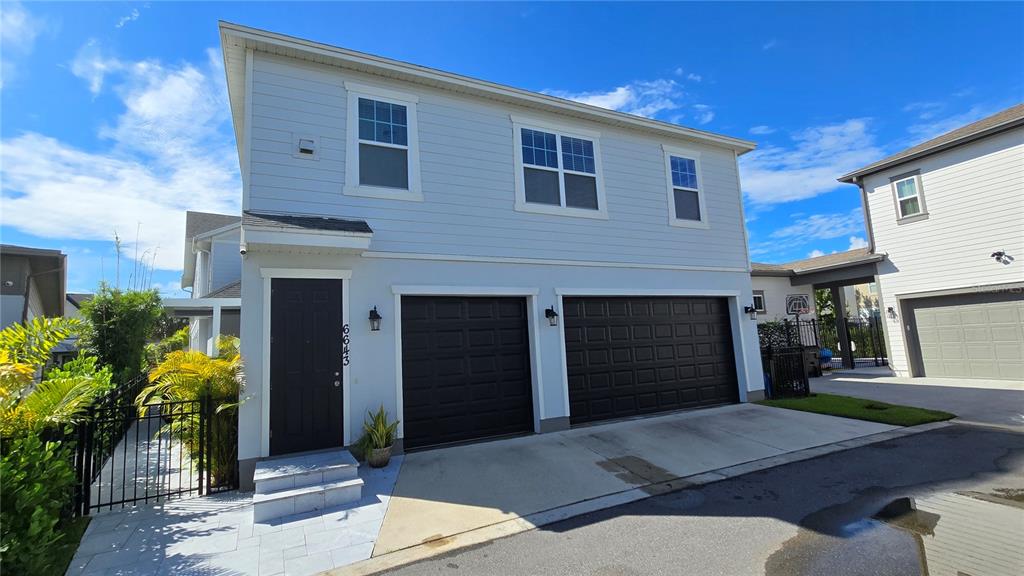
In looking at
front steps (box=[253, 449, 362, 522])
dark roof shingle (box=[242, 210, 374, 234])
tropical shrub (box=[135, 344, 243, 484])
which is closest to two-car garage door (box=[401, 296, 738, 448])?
dark roof shingle (box=[242, 210, 374, 234])

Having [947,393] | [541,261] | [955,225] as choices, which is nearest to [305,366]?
[541,261]

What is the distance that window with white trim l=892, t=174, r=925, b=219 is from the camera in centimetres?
1324

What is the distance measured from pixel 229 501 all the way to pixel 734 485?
239 inches

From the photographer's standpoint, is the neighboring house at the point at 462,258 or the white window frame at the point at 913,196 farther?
the white window frame at the point at 913,196

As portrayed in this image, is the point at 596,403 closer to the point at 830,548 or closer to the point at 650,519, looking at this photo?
the point at 650,519

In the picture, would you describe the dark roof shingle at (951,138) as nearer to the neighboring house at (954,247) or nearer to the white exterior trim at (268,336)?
the neighboring house at (954,247)

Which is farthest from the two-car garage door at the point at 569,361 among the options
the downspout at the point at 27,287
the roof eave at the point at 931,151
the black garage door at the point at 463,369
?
the downspout at the point at 27,287

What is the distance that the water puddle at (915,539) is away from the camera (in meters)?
3.32

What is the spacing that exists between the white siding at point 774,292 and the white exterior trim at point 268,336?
53.5ft

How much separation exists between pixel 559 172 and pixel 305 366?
18.8ft

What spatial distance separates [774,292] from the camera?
57.7 ft

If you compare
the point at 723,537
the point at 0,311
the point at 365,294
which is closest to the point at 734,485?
the point at 723,537

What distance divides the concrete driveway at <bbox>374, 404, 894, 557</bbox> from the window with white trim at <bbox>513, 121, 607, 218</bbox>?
13.9 feet

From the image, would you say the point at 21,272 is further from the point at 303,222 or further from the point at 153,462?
the point at 303,222
